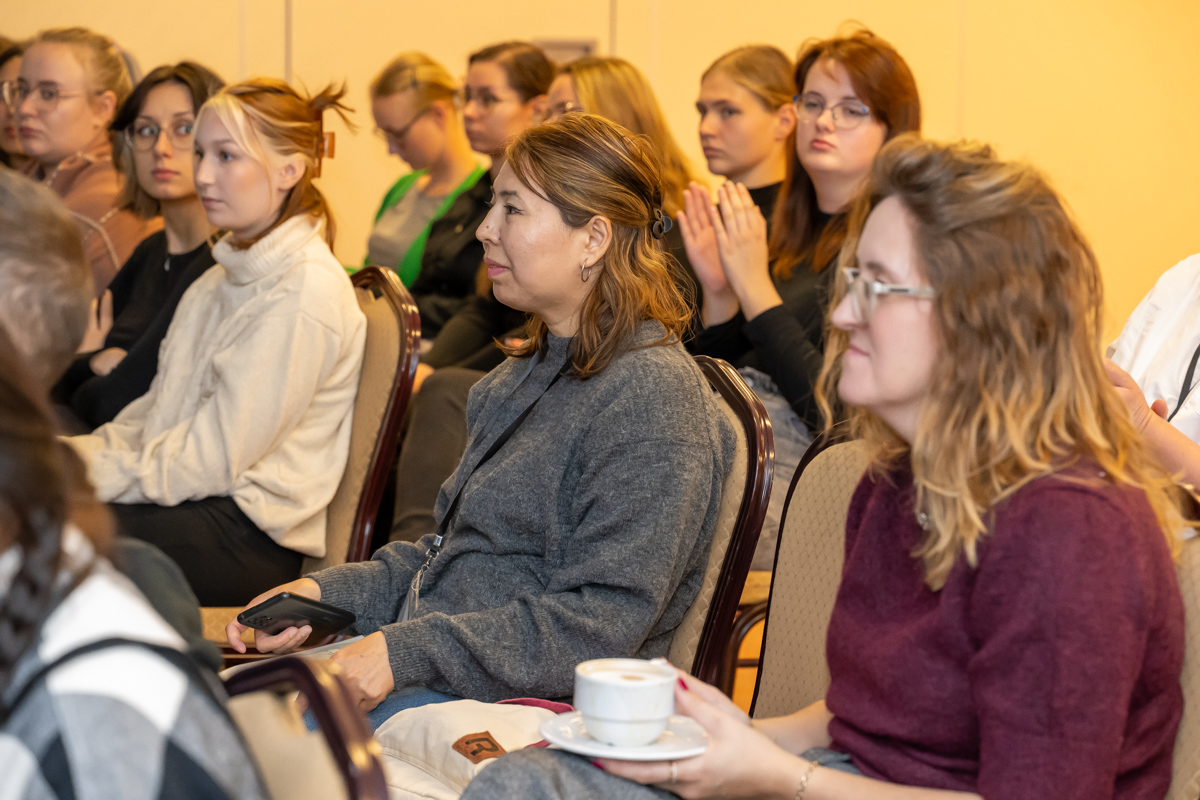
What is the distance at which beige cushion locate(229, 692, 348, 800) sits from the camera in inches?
29.5

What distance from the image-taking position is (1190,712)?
39.8 inches

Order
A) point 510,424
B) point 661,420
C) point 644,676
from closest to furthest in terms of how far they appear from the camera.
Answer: point 644,676 < point 661,420 < point 510,424

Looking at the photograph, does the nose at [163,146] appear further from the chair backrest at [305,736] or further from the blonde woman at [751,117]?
the chair backrest at [305,736]

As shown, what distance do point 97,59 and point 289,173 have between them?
Answer: 164 centimetres

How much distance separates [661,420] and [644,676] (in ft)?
1.73

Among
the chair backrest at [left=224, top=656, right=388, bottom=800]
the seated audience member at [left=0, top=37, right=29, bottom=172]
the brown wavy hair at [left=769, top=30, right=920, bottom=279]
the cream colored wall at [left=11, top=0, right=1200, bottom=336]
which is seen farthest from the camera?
the cream colored wall at [left=11, top=0, right=1200, bottom=336]

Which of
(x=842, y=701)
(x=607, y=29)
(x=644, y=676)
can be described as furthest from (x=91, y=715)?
(x=607, y=29)

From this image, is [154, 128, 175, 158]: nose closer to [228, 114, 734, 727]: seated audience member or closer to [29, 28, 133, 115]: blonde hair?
[29, 28, 133, 115]: blonde hair

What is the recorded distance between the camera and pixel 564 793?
978mm

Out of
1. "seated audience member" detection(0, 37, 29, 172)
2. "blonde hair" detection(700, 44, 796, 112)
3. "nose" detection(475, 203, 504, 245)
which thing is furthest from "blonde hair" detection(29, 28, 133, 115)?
"nose" detection(475, 203, 504, 245)

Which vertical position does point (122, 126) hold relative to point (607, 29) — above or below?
below

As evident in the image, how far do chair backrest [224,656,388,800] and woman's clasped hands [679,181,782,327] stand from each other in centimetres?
160

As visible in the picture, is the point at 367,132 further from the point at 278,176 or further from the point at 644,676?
the point at 644,676

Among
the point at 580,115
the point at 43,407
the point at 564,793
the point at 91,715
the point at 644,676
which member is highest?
the point at 580,115
